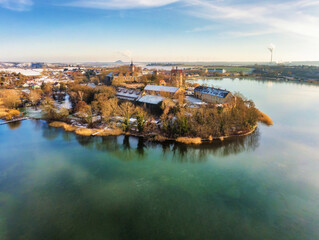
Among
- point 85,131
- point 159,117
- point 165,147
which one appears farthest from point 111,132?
point 159,117

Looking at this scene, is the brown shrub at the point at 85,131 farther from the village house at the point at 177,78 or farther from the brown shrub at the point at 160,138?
the village house at the point at 177,78

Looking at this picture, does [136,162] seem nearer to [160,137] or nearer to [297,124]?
[160,137]

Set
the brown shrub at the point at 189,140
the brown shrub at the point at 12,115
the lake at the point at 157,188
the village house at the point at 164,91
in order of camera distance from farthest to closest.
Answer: the village house at the point at 164,91 → the brown shrub at the point at 12,115 → the brown shrub at the point at 189,140 → the lake at the point at 157,188

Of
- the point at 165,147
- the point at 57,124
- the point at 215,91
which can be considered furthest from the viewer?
the point at 215,91

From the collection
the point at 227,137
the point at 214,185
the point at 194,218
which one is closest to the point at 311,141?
the point at 227,137

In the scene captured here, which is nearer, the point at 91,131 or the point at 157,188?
the point at 157,188

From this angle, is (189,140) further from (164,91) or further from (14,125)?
(14,125)

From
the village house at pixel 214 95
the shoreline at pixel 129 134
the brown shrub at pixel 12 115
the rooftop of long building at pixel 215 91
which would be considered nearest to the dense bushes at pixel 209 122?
the shoreline at pixel 129 134
